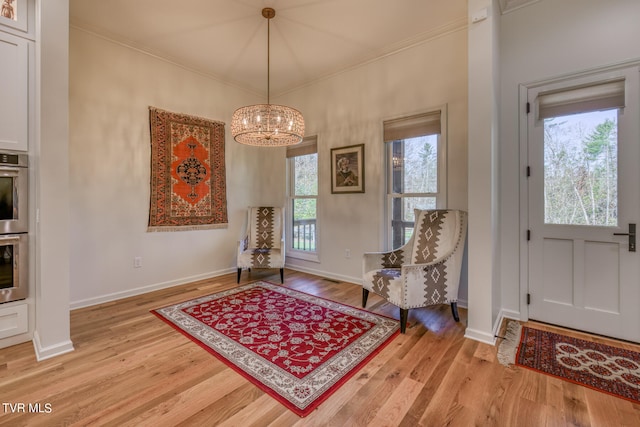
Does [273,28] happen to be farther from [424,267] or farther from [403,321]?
[403,321]

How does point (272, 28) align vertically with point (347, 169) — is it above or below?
above

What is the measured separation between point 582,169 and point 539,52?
1143mm

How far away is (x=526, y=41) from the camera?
2699 mm

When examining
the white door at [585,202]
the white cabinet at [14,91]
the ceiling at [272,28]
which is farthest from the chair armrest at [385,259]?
the white cabinet at [14,91]

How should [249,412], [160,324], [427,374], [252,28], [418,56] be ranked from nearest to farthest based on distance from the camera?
[249,412], [427,374], [160,324], [252,28], [418,56]

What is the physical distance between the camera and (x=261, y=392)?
5.69 feet

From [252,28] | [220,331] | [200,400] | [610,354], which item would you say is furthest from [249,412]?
[252,28]

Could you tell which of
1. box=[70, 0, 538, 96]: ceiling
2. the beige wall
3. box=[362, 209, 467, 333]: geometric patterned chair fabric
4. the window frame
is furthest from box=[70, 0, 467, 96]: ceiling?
box=[362, 209, 467, 333]: geometric patterned chair fabric

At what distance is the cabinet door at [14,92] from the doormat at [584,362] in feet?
13.5

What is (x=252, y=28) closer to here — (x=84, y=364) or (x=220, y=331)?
(x=220, y=331)

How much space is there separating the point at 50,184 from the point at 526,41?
13.8 ft

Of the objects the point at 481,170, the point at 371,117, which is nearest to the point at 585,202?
the point at 481,170

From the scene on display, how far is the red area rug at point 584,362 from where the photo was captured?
1777mm

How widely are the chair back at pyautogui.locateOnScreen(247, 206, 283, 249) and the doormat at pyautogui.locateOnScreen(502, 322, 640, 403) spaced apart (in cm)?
317
